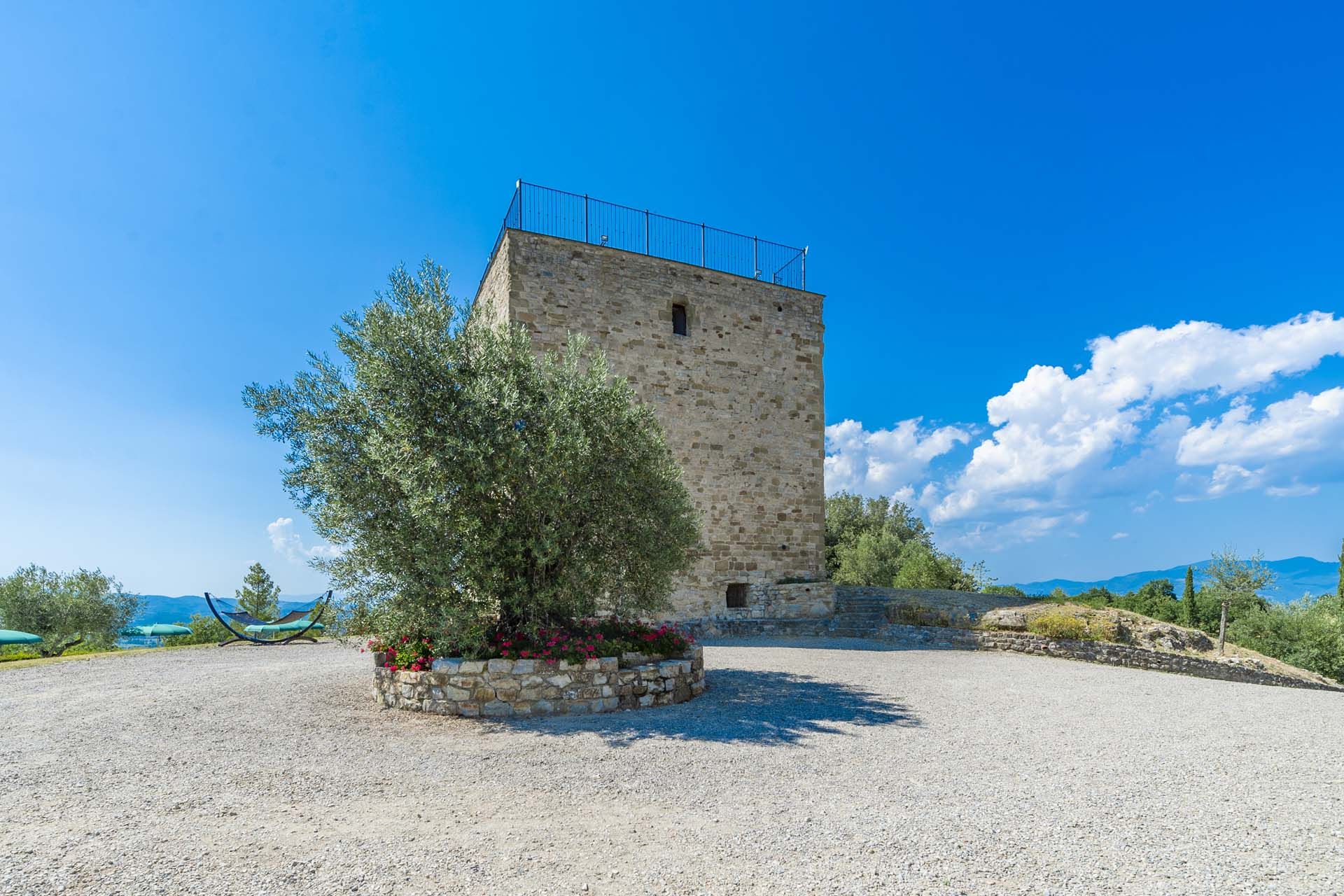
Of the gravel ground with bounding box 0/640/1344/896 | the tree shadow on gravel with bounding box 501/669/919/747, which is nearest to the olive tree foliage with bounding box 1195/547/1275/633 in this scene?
the gravel ground with bounding box 0/640/1344/896

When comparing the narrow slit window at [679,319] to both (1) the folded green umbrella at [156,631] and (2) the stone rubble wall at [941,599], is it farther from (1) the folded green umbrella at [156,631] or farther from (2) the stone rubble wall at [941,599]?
(1) the folded green umbrella at [156,631]

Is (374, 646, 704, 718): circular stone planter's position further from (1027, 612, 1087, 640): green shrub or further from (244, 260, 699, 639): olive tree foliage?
(1027, 612, 1087, 640): green shrub

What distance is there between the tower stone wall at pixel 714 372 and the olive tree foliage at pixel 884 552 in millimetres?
7620

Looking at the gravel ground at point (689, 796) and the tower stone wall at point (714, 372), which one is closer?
the gravel ground at point (689, 796)

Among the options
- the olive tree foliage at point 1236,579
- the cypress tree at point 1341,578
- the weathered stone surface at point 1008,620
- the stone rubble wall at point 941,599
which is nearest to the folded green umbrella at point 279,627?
the stone rubble wall at point 941,599

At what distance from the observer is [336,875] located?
142 inches

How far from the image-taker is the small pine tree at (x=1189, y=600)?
32531mm

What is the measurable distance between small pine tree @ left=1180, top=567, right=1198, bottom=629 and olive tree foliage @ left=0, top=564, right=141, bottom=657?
55.1 meters

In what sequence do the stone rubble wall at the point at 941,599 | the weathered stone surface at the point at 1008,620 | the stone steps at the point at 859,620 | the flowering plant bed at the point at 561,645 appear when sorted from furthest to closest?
1. the stone steps at the point at 859,620
2. the stone rubble wall at the point at 941,599
3. the weathered stone surface at the point at 1008,620
4. the flowering plant bed at the point at 561,645

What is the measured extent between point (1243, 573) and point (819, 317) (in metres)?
12.3

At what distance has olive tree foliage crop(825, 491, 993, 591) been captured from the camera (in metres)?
26.0

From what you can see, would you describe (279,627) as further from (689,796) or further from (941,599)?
(941,599)

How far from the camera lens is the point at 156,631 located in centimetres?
2561

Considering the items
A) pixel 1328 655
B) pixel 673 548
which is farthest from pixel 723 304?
pixel 1328 655
